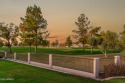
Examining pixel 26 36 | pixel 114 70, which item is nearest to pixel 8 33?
pixel 26 36

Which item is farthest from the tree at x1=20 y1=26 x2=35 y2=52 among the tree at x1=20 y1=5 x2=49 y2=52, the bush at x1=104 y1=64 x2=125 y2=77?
the bush at x1=104 y1=64 x2=125 y2=77

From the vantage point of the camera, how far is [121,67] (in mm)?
14836

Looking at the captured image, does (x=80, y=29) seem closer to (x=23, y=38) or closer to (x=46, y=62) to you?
(x=23, y=38)

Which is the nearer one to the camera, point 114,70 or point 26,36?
point 114,70

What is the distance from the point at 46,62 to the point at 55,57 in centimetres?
179

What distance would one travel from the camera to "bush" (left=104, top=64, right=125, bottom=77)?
14.7 metres

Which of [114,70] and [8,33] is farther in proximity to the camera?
[8,33]

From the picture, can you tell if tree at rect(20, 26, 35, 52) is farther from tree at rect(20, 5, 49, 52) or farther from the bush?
the bush

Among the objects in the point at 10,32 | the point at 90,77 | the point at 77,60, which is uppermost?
the point at 10,32

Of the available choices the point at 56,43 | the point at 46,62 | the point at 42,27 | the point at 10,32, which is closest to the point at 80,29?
the point at 42,27

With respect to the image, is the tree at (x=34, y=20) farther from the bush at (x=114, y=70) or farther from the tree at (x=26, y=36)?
the bush at (x=114, y=70)

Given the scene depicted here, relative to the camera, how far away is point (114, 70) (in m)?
14.7

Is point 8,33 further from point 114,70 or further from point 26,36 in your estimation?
point 114,70

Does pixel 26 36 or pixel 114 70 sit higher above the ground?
pixel 26 36
